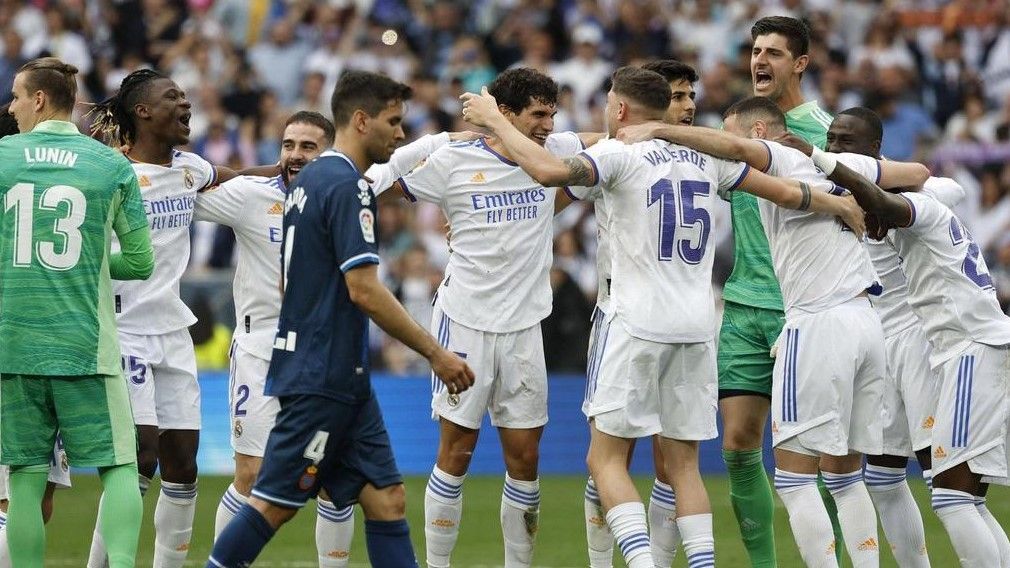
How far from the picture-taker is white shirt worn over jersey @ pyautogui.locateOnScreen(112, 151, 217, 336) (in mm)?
9602

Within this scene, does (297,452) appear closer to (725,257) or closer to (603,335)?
(603,335)

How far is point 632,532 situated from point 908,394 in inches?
88.9

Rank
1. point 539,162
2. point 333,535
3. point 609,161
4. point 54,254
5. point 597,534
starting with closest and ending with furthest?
point 54,254 < point 539,162 < point 609,161 < point 333,535 < point 597,534

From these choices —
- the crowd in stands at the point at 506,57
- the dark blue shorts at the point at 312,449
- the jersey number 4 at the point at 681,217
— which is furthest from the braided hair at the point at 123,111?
the crowd in stands at the point at 506,57

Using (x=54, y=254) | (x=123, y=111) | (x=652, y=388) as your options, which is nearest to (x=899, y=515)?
(x=652, y=388)

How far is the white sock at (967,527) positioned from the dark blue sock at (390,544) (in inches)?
121

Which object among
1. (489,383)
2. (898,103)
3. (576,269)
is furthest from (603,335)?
(898,103)

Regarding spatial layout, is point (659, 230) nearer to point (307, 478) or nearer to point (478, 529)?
point (307, 478)

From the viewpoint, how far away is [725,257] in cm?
1797

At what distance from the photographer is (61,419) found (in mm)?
8117

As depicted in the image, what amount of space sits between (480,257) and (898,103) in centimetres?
1251

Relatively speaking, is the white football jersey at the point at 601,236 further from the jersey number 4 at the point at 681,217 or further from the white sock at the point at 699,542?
the white sock at the point at 699,542

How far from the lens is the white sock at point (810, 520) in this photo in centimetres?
886

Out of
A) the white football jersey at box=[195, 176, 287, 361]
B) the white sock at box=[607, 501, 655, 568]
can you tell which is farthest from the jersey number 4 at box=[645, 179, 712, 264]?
the white football jersey at box=[195, 176, 287, 361]
